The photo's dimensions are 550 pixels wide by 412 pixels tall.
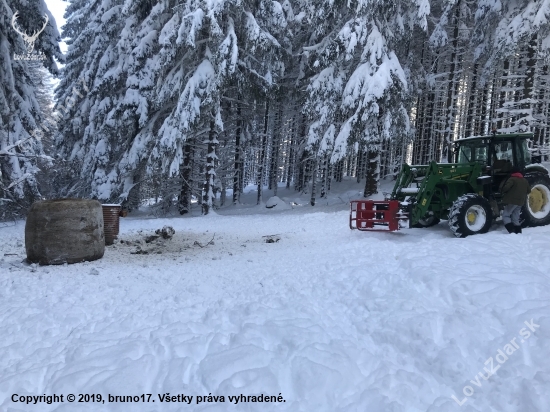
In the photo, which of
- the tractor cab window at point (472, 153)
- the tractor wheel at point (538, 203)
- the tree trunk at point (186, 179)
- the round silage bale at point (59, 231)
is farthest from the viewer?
the tree trunk at point (186, 179)

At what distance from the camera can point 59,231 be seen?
637cm

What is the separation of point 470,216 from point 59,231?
8651 mm

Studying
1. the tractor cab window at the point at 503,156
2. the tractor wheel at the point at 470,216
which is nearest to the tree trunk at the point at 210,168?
the tractor wheel at the point at 470,216

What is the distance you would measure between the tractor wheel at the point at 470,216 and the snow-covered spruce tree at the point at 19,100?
12309 millimetres

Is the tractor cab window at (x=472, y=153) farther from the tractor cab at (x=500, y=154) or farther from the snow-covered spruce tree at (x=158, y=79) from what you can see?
the snow-covered spruce tree at (x=158, y=79)

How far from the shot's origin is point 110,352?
358cm

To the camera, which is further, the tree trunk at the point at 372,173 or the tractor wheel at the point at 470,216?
the tree trunk at the point at 372,173

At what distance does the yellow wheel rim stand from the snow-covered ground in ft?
7.54

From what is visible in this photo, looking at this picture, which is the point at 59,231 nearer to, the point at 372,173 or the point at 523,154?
the point at 523,154

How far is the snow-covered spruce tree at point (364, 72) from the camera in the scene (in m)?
12.7

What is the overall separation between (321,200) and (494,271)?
16.2 m

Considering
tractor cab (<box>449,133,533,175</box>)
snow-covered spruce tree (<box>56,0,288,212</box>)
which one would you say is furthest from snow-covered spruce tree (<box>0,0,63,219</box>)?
tractor cab (<box>449,133,533,175</box>)

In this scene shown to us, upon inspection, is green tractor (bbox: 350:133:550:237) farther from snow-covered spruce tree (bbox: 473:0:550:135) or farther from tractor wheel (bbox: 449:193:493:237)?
snow-covered spruce tree (bbox: 473:0:550:135)

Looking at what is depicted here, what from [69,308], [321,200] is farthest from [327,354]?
[321,200]
